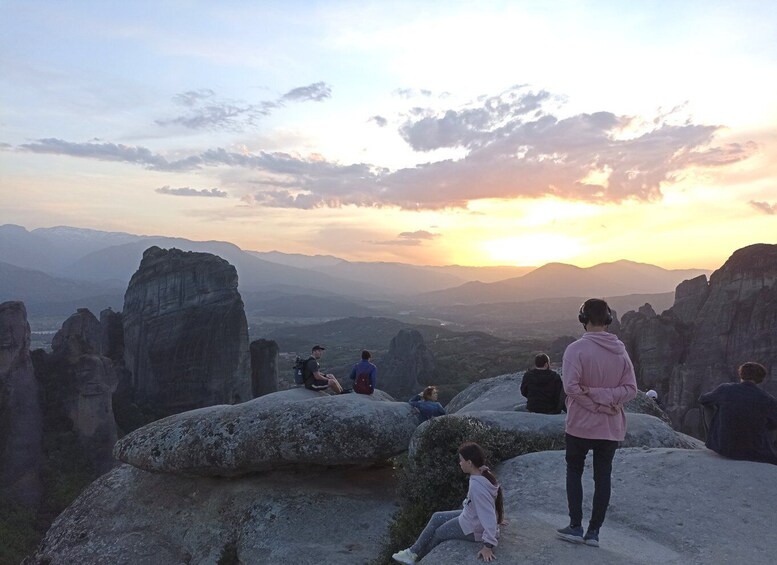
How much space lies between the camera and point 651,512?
1012 centimetres

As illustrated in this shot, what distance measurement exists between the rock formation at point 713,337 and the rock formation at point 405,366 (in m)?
37.0

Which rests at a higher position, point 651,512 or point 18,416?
point 651,512

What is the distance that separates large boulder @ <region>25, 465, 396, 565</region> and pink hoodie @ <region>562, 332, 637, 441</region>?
7.49m

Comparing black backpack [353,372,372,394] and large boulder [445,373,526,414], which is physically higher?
black backpack [353,372,372,394]

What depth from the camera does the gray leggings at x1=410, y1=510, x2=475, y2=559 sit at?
8.59 metres

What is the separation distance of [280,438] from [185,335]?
66344 millimetres

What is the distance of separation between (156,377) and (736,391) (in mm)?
74007

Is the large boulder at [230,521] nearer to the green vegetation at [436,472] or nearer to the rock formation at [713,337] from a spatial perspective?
the green vegetation at [436,472]

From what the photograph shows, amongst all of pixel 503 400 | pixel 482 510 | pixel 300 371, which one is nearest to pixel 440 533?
pixel 482 510

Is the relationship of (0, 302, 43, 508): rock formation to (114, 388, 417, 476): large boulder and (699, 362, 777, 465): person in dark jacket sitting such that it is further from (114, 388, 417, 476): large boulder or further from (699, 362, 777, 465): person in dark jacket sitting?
(699, 362, 777, 465): person in dark jacket sitting

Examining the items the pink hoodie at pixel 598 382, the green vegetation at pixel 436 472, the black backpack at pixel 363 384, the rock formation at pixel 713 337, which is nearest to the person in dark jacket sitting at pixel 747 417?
the green vegetation at pixel 436 472

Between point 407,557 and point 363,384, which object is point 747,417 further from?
point 363,384

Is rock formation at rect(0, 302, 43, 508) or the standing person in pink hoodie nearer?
the standing person in pink hoodie

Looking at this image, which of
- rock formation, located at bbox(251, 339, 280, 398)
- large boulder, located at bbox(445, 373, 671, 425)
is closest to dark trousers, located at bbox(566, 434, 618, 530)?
large boulder, located at bbox(445, 373, 671, 425)
